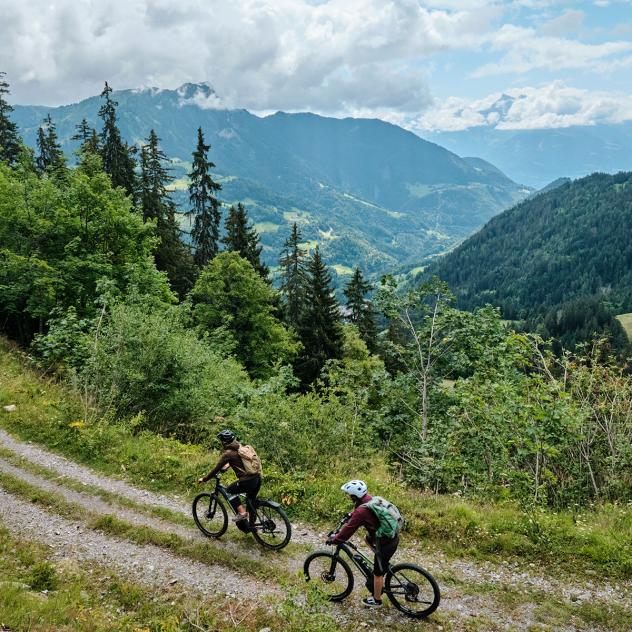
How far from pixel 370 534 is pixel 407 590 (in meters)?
1.11

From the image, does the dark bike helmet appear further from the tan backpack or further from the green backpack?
the green backpack

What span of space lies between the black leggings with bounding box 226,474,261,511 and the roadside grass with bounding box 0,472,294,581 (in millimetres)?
1020

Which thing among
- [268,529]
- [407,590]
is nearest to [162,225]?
[268,529]

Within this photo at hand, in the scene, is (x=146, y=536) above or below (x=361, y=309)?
below

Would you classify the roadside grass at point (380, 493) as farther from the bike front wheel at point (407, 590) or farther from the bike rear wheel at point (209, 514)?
the bike front wheel at point (407, 590)

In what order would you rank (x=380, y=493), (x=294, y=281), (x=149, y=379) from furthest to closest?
(x=294, y=281) < (x=149, y=379) < (x=380, y=493)

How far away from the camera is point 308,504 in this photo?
11.6m

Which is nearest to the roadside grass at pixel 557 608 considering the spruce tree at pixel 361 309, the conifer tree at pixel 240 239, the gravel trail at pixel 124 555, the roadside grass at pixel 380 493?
the roadside grass at pixel 380 493

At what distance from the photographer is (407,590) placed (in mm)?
7941

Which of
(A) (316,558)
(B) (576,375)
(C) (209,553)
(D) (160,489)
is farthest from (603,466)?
(D) (160,489)

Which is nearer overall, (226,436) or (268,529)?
(226,436)

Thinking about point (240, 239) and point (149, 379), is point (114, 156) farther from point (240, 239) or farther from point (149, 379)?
point (149, 379)

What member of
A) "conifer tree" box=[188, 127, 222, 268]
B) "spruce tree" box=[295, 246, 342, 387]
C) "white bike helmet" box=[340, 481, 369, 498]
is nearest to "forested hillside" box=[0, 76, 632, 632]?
"white bike helmet" box=[340, 481, 369, 498]

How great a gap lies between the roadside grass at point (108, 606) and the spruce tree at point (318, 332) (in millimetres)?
32763
